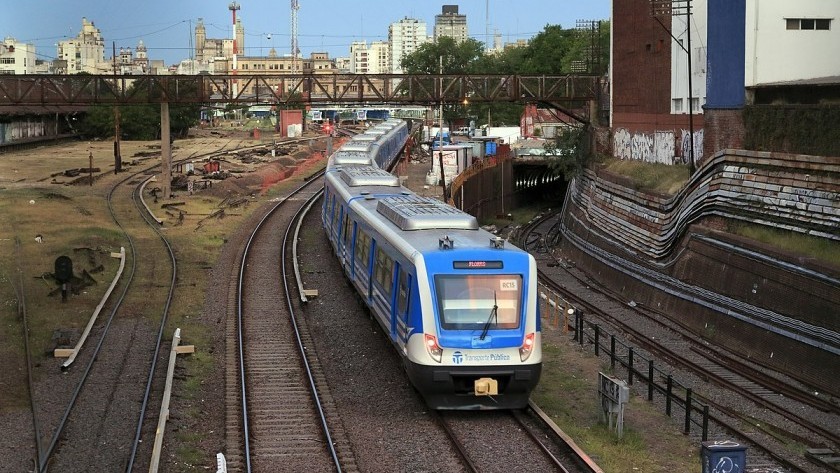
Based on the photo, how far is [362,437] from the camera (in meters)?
14.7

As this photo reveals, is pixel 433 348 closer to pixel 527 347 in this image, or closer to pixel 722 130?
pixel 527 347

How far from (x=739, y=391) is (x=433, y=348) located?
649cm

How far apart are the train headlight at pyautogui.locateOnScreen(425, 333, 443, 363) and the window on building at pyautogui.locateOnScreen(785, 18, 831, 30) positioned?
21696 millimetres

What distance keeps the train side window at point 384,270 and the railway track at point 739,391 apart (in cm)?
436

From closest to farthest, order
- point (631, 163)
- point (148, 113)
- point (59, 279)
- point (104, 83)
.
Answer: point (59, 279)
point (631, 163)
point (104, 83)
point (148, 113)

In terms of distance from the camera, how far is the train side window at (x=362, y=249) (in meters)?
21.3

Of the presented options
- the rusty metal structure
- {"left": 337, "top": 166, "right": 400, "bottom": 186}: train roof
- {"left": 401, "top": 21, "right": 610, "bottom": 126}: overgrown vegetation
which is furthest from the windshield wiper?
{"left": 401, "top": 21, "right": 610, "bottom": 126}: overgrown vegetation

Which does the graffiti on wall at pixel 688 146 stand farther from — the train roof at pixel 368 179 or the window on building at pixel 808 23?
the train roof at pixel 368 179

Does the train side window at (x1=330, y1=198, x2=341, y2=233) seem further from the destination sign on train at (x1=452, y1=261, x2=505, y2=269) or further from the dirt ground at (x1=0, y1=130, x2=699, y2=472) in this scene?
the destination sign on train at (x1=452, y1=261, x2=505, y2=269)

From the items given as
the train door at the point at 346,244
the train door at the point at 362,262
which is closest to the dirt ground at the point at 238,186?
the train door at the point at 362,262

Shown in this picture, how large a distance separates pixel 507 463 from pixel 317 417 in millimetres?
3184

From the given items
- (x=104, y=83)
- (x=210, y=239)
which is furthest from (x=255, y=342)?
(x=104, y=83)

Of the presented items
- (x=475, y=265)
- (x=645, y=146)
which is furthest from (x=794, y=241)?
(x=645, y=146)

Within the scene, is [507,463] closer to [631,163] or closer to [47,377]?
[47,377]
